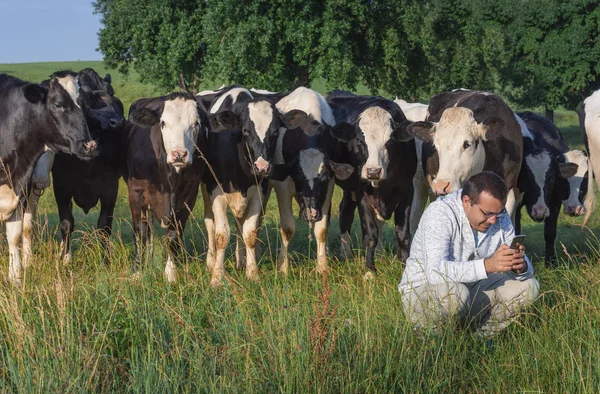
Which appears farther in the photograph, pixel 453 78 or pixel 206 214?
pixel 453 78

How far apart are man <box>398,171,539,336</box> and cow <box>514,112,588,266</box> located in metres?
3.83

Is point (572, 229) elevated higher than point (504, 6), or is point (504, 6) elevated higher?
point (504, 6)

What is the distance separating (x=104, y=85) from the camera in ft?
32.7

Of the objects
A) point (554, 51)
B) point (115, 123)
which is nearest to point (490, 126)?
point (115, 123)

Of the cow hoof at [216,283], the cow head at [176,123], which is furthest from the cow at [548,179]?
the cow hoof at [216,283]

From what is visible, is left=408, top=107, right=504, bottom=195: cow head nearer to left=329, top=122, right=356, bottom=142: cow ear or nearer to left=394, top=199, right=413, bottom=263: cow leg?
left=329, top=122, right=356, bottom=142: cow ear

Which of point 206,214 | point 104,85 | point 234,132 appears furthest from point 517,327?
point 104,85

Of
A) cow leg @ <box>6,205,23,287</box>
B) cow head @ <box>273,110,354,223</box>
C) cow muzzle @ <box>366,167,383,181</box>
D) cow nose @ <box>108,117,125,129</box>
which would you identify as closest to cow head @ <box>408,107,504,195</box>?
cow muzzle @ <box>366,167,383,181</box>

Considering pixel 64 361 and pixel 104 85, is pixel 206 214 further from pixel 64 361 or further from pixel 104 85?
pixel 64 361

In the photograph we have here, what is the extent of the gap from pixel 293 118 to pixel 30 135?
284 centimetres

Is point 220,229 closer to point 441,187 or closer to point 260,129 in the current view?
point 260,129

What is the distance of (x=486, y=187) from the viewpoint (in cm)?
528

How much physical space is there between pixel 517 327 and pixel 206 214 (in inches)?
198

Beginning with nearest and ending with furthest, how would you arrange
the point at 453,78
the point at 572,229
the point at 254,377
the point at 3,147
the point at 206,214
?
the point at 254,377 → the point at 3,147 → the point at 206,214 → the point at 572,229 → the point at 453,78
